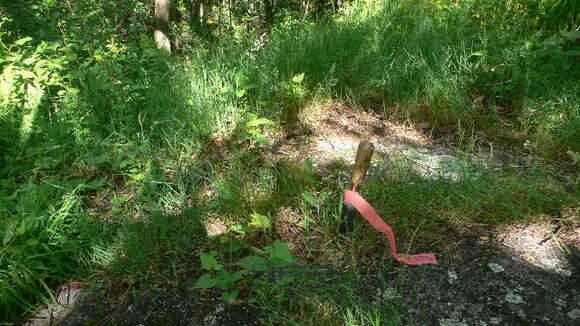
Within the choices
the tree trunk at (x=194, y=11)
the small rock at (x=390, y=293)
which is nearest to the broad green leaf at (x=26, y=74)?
the small rock at (x=390, y=293)

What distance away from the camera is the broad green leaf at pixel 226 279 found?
64.8 inches

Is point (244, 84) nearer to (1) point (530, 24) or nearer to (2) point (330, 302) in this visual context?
(2) point (330, 302)

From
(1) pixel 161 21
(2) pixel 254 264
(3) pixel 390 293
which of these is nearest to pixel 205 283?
(2) pixel 254 264

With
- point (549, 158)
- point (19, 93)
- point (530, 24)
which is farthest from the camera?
point (530, 24)

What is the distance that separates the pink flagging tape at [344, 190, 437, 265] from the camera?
1751mm

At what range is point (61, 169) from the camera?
2537 mm

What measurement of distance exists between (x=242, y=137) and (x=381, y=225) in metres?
1.31

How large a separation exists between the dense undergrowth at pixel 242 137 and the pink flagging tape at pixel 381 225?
0.15 meters

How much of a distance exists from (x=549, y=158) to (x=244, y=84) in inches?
83.8

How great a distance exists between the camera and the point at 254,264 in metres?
1.66

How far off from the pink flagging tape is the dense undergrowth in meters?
0.15

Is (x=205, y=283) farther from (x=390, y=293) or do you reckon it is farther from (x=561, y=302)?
(x=561, y=302)

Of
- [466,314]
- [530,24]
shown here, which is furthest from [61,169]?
[530,24]

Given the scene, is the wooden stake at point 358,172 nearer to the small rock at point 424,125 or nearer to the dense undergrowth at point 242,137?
the dense undergrowth at point 242,137
